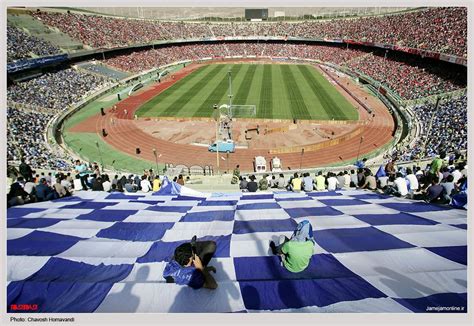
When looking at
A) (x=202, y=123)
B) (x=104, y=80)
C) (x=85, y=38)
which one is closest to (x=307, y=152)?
(x=202, y=123)

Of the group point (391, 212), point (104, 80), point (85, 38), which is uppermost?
point (85, 38)

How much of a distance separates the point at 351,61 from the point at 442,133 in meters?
45.3

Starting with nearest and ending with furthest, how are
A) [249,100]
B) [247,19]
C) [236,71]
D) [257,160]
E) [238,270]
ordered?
[238,270] < [257,160] < [249,100] < [236,71] < [247,19]

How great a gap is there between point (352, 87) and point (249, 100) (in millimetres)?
20298

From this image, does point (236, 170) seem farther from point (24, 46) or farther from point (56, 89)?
point (24, 46)

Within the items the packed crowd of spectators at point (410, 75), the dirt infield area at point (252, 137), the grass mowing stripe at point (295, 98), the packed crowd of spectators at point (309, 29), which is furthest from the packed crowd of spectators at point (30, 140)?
the packed crowd of spectators at point (410, 75)

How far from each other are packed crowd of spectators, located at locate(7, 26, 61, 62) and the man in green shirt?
153ft

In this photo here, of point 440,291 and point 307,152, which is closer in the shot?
point 440,291

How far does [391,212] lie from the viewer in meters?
8.16

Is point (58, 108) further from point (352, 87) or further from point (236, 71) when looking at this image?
point (352, 87)

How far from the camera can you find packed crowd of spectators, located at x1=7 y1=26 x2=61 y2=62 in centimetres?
3921

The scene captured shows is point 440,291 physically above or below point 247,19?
below

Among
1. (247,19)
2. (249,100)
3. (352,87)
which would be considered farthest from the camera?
(247,19)

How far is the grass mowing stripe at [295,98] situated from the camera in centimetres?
3569
